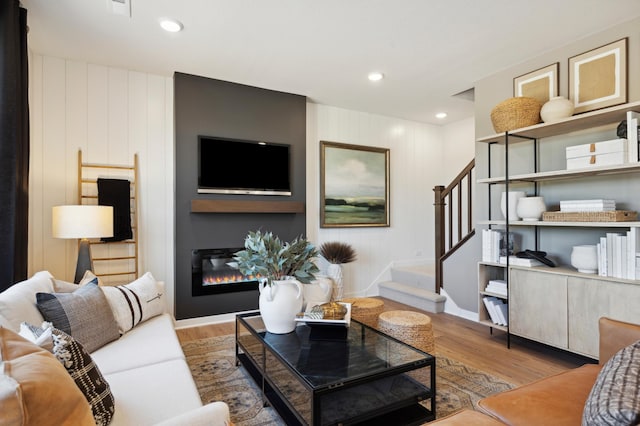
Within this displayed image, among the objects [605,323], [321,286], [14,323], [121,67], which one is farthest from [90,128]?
[605,323]

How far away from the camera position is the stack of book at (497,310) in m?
3.31

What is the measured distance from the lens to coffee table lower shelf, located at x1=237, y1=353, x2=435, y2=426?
66.1 inches

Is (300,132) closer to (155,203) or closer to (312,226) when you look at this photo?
(312,226)

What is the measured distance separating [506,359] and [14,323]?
130 inches

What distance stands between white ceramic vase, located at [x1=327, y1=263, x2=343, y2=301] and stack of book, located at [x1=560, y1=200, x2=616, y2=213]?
2522mm

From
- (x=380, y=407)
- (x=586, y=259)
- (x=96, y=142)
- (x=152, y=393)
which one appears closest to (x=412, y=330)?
(x=380, y=407)

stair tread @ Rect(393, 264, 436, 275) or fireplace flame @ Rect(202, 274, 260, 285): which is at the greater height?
fireplace flame @ Rect(202, 274, 260, 285)

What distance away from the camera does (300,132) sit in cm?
451

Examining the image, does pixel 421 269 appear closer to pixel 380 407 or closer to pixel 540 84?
pixel 540 84

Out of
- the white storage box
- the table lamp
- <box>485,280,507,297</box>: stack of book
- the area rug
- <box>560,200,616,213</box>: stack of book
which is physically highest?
the white storage box

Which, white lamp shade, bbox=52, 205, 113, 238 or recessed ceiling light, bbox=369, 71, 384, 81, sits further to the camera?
recessed ceiling light, bbox=369, 71, 384, 81

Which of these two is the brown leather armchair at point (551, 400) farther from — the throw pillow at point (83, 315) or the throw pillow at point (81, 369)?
the throw pillow at point (83, 315)

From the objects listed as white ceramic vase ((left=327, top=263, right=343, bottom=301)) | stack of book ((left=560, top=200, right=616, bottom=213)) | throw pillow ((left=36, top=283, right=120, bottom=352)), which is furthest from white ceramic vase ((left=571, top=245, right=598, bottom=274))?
throw pillow ((left=36, top=283, right=120, bottom=352))

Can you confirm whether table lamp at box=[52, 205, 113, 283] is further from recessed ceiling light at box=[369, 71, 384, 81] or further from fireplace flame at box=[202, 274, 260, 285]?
recessed ceiling light at box=[369, 71, 384, 81]
